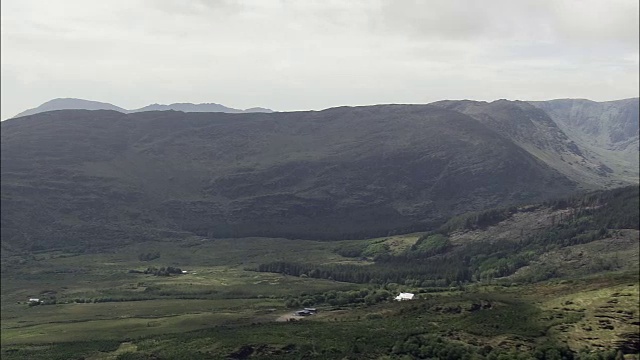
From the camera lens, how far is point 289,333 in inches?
6649

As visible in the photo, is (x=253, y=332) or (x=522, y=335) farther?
(x=253, y=332)

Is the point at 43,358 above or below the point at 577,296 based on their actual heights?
below

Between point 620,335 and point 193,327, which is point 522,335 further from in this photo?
point 193,327

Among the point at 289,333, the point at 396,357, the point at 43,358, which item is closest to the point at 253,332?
the point at 289,333

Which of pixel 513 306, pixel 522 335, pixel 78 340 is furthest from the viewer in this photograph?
pixel 78 340

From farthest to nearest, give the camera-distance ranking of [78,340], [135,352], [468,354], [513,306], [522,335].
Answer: [78,340] < [513,306] < [135,352] < [522,335] < [468,354]

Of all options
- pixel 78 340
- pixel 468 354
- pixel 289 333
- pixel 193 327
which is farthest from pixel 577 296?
pixel 78 340

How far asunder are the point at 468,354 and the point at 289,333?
49.8 metres

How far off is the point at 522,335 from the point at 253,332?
235 ft

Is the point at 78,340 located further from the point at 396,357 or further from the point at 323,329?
the point at 396,357

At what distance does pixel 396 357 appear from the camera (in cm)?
14662

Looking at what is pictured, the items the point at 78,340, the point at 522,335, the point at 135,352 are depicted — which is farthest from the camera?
the point at 78,340

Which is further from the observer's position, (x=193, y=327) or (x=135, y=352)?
(x=193, y=327)

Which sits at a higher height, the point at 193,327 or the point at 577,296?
the point at 577,296
